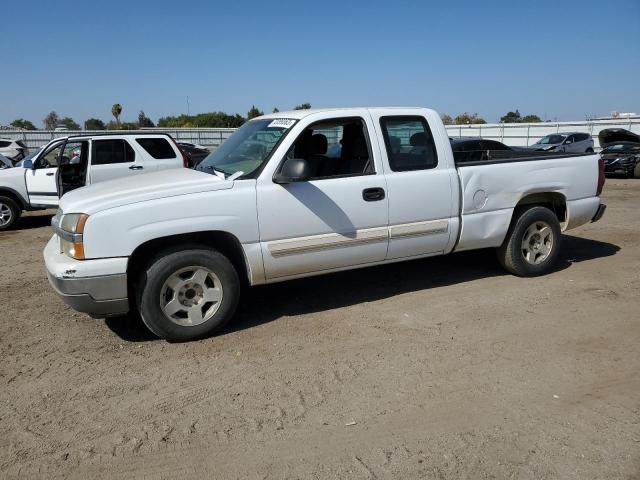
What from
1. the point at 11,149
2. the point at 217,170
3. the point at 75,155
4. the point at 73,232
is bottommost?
the point at 73,232

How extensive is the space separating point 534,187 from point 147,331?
14.0ft

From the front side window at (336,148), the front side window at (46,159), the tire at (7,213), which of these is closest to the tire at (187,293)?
the front side window at (336,148)

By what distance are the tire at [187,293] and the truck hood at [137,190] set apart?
0.49 m

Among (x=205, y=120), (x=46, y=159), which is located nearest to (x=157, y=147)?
(x=46, y=159)

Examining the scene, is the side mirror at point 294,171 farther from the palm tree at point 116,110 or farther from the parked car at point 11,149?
the palm tree at point 116,110

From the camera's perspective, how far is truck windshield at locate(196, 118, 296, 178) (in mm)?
4676

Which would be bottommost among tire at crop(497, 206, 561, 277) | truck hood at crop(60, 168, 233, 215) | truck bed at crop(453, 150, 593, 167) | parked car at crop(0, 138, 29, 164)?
tire at crop(497, 206, 561, 277)

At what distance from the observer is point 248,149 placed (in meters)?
4.93

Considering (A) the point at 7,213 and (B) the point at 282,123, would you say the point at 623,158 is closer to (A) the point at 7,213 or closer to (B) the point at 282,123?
(B) the point at 282,123

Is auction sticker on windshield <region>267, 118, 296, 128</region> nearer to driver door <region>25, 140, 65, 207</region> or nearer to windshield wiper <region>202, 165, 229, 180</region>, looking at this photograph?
windshield wiper <region>202, 165, 229, 180</region>

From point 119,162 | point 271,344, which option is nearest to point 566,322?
point 271,344

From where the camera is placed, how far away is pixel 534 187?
5.77 metres

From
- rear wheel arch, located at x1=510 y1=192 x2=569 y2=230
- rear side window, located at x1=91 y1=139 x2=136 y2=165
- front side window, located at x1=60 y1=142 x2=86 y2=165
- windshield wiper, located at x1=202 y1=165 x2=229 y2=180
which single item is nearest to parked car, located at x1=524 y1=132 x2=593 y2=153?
rear wheel arch, located at x1=510 y1=192 x2=569 y2=230

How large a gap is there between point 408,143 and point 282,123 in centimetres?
127
